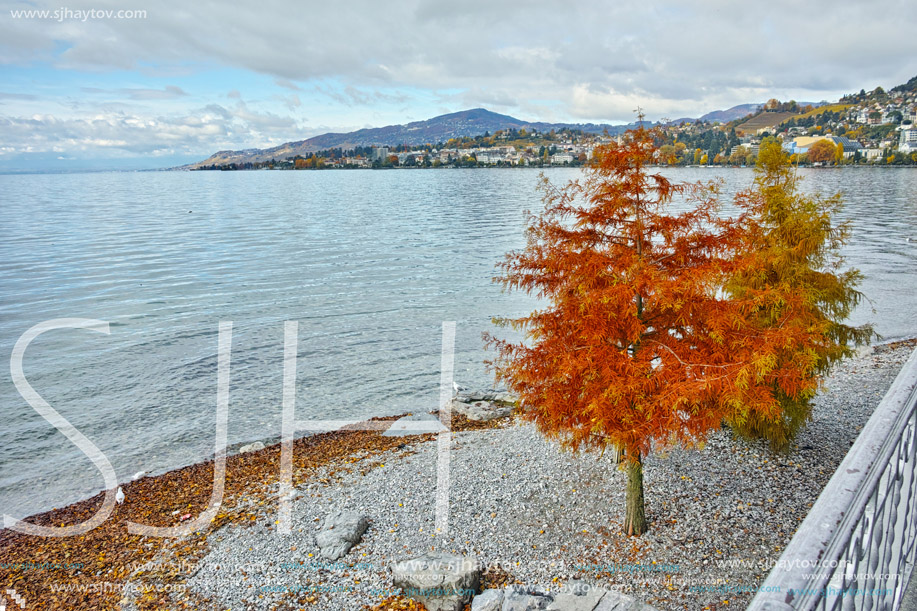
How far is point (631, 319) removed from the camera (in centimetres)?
835

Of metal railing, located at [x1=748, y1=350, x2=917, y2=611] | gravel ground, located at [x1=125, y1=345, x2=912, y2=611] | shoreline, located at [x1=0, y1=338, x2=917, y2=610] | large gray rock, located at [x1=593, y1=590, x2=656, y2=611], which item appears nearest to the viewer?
metal railing, located at [x1=748, y1=350, x2=917, y2=611]

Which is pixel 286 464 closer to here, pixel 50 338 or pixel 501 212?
pixel 50 338

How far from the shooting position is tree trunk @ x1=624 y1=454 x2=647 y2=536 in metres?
9.42

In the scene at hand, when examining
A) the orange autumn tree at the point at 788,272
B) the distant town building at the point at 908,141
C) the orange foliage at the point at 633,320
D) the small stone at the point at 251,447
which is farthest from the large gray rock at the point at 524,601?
the distant town building at the point at 908,141

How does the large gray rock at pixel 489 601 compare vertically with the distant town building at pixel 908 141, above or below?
below

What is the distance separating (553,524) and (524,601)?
2652mm

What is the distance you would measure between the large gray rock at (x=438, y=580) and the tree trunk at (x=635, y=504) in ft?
9.27

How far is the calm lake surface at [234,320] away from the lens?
1698 cm

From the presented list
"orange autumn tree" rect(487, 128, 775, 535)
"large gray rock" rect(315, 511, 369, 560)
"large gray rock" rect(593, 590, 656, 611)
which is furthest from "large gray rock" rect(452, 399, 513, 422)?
"large gray rock" rect(593, 590, 656, 611)

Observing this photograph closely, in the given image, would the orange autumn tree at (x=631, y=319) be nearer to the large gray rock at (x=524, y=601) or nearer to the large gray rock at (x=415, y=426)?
the large gray rock at (x=524, y=601)

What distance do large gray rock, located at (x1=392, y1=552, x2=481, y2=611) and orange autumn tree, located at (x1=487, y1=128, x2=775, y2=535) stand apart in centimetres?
247

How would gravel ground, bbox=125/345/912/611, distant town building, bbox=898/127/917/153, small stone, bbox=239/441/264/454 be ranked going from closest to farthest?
gravel ground, bbox=125/345/912/611, small stone, bbox=239/441/264/454, distant town building, bbox=898/127/917/153

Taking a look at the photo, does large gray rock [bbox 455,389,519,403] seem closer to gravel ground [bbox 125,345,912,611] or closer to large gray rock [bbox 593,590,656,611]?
gravel ground [bbox 125,345,912,611]

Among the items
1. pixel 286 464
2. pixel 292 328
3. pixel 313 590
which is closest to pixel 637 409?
pixel 313 590
